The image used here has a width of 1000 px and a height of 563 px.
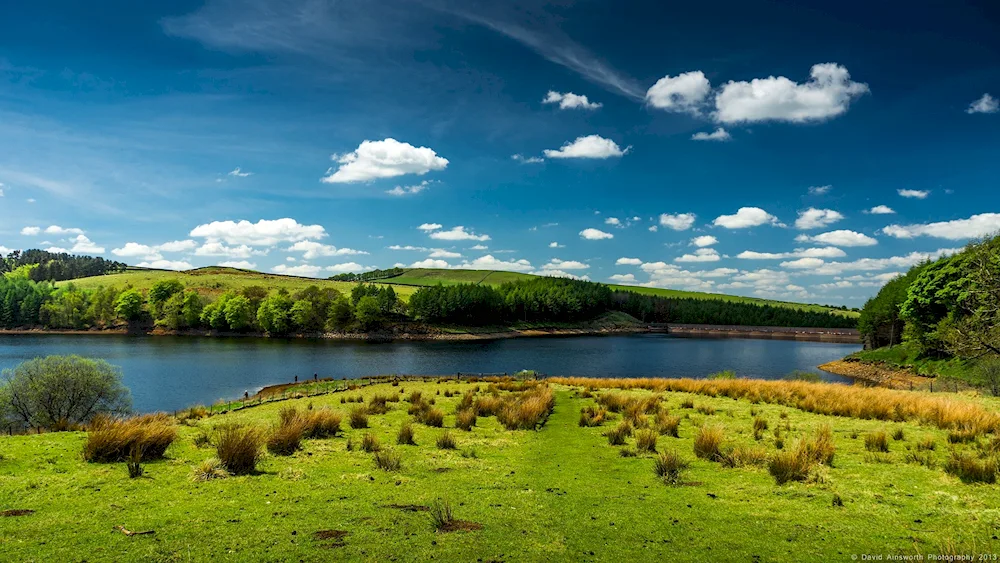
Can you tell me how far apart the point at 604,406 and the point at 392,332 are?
106m

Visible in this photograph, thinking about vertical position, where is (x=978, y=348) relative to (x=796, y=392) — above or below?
above

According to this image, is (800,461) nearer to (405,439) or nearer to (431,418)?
(405,439)

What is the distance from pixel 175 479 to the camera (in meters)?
9.06

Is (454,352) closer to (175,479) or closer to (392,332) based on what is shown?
(392,332)

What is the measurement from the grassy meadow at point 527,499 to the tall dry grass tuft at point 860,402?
0.20m

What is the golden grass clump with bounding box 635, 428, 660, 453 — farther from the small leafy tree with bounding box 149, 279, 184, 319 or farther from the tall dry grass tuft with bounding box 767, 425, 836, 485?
the small leafy tree with bounding box 149, 279, 184, 319

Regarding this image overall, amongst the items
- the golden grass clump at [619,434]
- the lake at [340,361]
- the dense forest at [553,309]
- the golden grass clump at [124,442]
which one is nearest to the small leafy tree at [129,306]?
the lake at [340,361]

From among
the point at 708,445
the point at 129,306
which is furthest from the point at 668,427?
the point at 129,306

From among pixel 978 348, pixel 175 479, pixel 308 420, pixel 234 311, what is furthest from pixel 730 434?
pixel 234 311

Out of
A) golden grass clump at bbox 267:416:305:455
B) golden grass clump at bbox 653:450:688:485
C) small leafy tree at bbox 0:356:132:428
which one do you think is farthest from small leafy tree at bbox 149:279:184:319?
golden grass clump at bbox 653:450:688:485

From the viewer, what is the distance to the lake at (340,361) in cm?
4875

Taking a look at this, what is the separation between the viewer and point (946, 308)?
191 feet

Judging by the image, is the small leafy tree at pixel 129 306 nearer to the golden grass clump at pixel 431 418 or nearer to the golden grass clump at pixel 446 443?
the golden grass clump at pixel 431 418

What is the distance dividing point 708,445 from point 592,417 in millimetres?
6311
